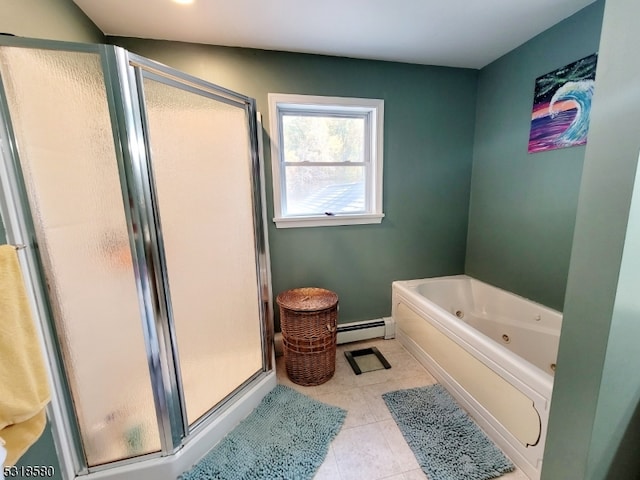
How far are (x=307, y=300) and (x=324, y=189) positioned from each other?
926 millimetres

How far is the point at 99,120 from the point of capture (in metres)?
0.99

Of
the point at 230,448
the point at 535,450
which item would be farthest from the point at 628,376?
the point at 230,448

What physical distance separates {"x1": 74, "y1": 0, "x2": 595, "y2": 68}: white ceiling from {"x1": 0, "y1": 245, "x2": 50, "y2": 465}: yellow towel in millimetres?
1487

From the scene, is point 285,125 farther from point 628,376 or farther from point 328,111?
point 628,376

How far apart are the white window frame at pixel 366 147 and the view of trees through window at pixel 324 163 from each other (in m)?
0.05

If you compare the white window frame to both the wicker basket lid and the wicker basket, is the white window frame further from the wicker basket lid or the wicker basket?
the wicker basket

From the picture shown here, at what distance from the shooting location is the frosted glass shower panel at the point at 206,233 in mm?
1189

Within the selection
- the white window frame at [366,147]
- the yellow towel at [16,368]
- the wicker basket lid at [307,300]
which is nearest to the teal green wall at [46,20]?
the yellow towel at [16,368]

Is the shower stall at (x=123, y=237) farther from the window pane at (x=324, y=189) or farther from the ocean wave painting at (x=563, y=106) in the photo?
the ocean wave painting at (x=563, y=106)

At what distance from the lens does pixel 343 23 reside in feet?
5.22

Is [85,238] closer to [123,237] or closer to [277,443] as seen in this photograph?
[123,237]

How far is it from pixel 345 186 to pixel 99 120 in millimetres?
1650

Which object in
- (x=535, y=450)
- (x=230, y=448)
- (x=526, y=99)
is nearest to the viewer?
(x=535, y=450)

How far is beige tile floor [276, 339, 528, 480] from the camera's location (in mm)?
1272
